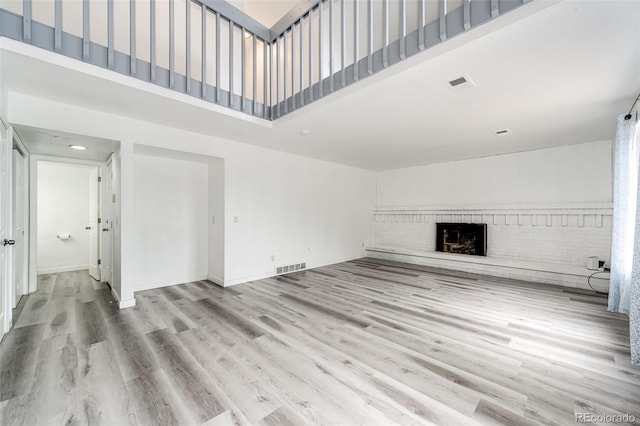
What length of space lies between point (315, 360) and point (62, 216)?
6235 millimetres

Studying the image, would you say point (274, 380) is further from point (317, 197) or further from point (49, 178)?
point (49, 178)

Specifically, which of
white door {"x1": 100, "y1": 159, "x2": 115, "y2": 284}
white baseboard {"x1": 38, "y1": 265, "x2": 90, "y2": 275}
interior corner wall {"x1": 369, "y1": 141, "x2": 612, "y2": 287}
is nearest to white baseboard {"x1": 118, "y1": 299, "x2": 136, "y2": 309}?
white door {"x1": 100, "y1": 159, "x2": 115, "y2": 284}

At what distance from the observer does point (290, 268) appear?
16.8 feet

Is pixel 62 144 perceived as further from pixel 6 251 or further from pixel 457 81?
pixel 457 81

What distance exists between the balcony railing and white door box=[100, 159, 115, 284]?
194 cm

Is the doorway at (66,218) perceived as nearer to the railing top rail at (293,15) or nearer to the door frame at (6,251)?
the door frame at (6,251)

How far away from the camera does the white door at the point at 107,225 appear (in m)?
3.98

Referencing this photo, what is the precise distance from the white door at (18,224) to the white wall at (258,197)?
111 cm

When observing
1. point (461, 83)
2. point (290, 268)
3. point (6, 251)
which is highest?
point (461, 83)

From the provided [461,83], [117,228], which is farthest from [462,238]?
[117,228]

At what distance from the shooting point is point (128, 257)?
3318 mm

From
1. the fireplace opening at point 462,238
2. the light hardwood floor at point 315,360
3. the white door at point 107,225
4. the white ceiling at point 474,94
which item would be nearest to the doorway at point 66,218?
the white door at point 107,225

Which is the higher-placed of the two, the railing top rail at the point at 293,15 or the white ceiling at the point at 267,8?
the white ceiling at the point at 267,8

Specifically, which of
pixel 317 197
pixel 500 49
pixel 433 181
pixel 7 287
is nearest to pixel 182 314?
pixel 7 287
